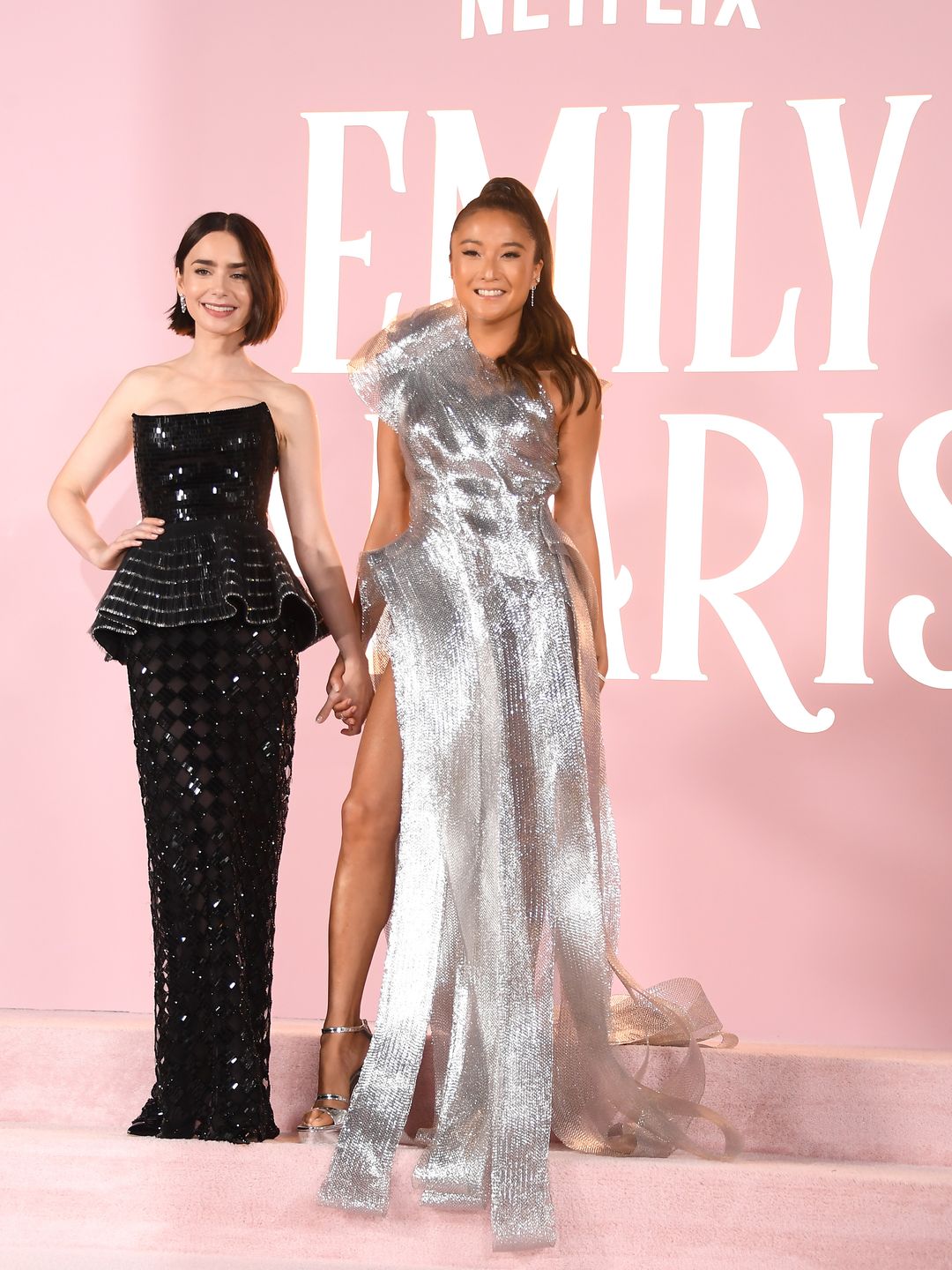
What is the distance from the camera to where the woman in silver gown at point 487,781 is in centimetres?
219

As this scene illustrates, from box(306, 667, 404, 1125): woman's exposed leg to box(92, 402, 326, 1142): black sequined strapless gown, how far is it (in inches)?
4.2

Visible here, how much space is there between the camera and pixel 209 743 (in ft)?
7.41

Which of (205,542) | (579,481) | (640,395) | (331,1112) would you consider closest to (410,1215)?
(331,1112)

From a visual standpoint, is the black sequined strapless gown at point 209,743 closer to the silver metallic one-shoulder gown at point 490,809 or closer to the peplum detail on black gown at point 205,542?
the peplum detail on black gown at point 205,542

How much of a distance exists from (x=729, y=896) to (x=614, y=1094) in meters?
1.30

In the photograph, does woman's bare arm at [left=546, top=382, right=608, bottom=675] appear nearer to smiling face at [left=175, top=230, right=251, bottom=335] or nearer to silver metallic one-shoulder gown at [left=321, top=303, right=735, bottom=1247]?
silver metallic one-shoulder gown at [left=321, top=303, right=735, bottom=1247]

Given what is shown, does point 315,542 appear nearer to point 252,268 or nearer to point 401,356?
point 401,356

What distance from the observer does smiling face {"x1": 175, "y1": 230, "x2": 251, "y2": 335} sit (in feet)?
7.80

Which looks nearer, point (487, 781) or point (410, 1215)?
point (410, 1215)

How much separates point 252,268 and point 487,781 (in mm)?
890

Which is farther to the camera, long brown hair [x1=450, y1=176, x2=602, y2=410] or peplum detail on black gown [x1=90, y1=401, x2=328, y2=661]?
long brown hair [x1=450, y1=176, x2=602, y2=410]

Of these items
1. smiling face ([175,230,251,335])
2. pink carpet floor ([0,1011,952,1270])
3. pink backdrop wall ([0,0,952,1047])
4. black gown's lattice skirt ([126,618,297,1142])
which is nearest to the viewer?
pink carpet floor ([0,1011,952,1270])

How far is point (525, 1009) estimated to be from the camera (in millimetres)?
2211

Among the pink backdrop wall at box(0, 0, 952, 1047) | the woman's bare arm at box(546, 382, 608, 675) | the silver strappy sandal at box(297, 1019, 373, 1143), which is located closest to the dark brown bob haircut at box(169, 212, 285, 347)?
the woman's bare arm at box(546, 382, 608, 675)
